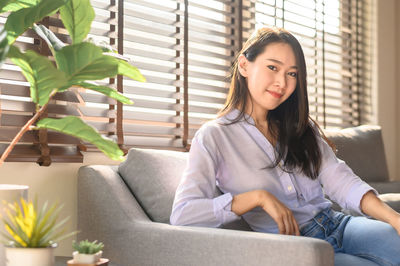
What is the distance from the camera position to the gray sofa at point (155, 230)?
1.39 m

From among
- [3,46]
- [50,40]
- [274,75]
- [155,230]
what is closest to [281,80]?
[274,75]

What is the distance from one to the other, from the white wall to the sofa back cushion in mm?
1450

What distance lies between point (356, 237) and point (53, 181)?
1.01 metres

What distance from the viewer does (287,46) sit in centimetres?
193

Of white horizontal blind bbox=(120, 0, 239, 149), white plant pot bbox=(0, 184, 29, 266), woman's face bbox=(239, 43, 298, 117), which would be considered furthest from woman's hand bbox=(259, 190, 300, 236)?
white horizontal blind bbox=(120, 0, 239, 149)

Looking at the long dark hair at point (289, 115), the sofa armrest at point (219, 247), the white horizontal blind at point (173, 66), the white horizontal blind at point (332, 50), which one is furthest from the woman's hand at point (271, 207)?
the white horizontal blind at point (332, 50)

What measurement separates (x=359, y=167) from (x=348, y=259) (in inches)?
63.0

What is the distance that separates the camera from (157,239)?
169cm

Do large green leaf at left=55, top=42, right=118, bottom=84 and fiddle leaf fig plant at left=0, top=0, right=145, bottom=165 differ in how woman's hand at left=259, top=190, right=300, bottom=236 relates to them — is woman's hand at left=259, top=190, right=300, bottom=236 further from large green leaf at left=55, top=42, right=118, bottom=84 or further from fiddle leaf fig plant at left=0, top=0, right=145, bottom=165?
large green leaf at left=55, top=42, right=118, bottom=84

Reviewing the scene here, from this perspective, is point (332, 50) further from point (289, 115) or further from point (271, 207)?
point (271, 207)

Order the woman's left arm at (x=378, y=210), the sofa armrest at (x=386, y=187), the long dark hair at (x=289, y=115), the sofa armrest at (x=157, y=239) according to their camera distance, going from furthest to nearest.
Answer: the sofa armrest at (x=386, y=187) < the long dark hair at (x=289, y=115) < the woman's left arm at (x=378, y=210) < the sofa armrest at (x=157, y=239)

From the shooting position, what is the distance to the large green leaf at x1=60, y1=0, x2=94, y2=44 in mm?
1269

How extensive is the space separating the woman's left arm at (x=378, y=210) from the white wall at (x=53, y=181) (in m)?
0.99

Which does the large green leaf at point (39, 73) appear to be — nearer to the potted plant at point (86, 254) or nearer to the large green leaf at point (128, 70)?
the large green leaf at point (128, 70)
